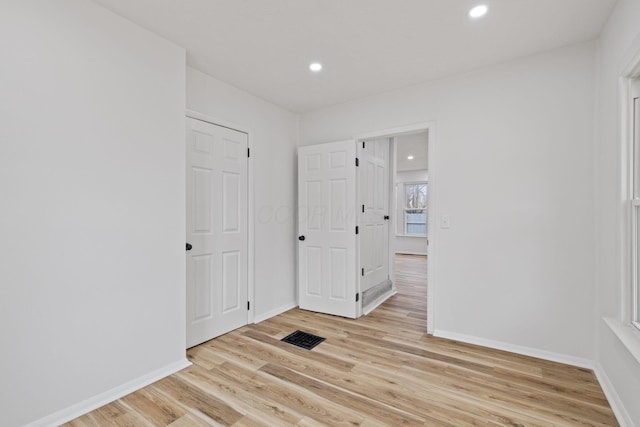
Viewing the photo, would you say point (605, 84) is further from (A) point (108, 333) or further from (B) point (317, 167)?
(A) point (108, 333)

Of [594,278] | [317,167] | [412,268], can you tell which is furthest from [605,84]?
[412,268]

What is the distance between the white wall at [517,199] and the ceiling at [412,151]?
225 cm

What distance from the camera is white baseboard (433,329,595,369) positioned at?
7.79 feet

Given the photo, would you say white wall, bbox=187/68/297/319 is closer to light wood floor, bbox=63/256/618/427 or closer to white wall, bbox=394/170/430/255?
light wood floor, bbox=63/256/618/427

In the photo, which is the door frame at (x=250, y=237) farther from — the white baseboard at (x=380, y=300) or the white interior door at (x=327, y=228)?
the white baseboard at (x=380, y=300)

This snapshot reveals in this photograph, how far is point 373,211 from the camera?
4090mm

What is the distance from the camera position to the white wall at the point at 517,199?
7.82 ft

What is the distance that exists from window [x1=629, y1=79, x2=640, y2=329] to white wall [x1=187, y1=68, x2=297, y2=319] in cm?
304

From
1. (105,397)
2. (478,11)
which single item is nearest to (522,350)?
(478,11)

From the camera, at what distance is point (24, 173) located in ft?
5.37

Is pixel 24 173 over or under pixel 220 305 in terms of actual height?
over

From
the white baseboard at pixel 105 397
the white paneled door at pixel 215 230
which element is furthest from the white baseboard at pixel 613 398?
the white paneled door at pixel 215 230

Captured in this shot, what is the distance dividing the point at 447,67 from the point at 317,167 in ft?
5.66

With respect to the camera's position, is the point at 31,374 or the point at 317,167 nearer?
the point at 31,374
